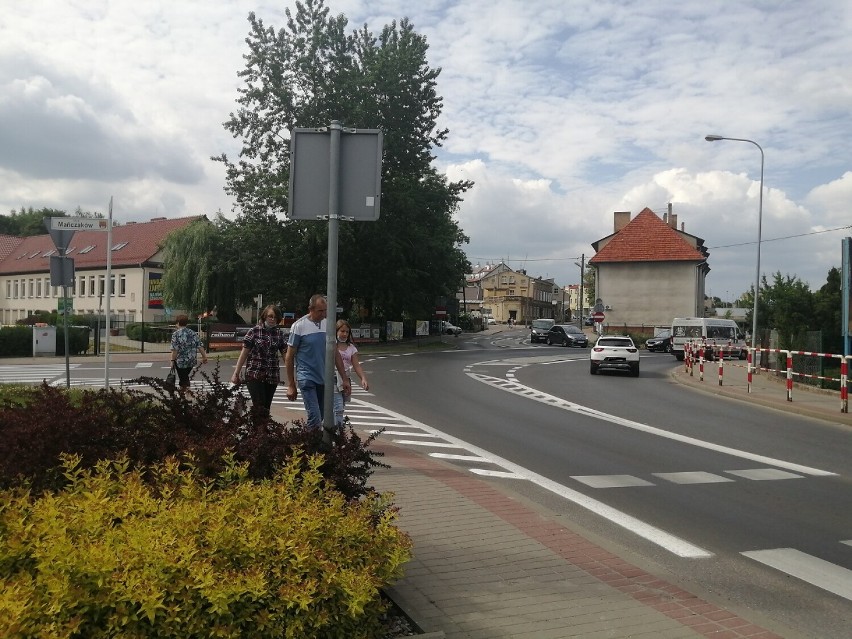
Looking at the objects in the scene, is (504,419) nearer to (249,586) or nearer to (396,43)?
(249,586)

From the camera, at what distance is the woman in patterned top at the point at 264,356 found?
9.52 metres

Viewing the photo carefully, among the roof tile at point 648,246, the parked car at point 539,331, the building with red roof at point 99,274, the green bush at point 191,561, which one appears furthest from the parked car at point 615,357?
the roof tile at point 648,246

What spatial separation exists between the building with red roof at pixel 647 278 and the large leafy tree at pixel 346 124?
91.7 ft

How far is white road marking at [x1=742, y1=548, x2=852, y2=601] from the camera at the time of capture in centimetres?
545

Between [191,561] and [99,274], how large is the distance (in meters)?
74.1

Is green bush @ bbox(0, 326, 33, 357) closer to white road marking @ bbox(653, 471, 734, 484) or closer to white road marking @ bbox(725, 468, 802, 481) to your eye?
white road marking @ bbox(653, 471, 734, 484)

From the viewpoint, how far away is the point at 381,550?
4.07 meters

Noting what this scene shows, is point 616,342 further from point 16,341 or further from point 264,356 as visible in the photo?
point 16,341

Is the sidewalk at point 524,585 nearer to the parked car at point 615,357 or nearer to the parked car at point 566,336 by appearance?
the parked car at point 615,357

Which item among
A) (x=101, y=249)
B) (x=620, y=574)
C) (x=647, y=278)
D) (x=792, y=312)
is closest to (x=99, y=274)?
(x=101, y=249)

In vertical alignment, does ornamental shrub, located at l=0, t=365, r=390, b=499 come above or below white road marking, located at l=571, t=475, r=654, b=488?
above

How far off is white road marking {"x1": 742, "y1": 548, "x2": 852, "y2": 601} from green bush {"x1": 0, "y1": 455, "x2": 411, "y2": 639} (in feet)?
10.1

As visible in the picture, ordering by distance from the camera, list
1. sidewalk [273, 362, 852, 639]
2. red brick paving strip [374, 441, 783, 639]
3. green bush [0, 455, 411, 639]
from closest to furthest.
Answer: green bush [0, 455, 411, 639]
sidewalk [273, 362, 852, 639]
red brick paving strip [374, 441, 783, 639]

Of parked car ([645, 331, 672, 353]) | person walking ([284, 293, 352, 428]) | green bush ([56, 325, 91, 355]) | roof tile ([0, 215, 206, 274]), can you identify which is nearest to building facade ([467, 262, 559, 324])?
roof tile ([0, 215, 206, 274])
